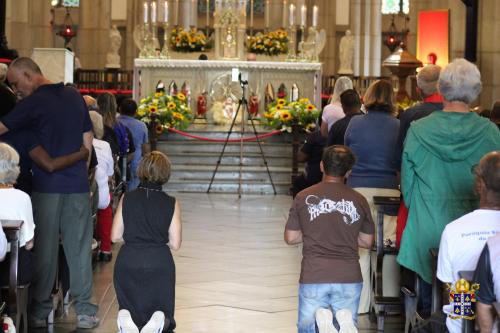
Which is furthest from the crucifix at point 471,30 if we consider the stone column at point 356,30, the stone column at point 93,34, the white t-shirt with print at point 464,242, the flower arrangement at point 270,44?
the white t-shirt with print at point 464,242

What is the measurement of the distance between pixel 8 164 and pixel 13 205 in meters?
0.28

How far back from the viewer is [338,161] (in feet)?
23.7

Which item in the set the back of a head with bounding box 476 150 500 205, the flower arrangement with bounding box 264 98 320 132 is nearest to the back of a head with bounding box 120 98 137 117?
the flower arrangement with bounding box 264 98 320 132

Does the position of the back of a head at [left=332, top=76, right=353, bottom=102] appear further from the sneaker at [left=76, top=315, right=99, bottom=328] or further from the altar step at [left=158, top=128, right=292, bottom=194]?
the altar step at [left=158, top=128, right=292, bottom=194]

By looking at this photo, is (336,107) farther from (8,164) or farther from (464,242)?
(464,242)

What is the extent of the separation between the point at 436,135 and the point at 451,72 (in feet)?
1.36

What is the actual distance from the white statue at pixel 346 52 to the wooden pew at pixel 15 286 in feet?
77.1

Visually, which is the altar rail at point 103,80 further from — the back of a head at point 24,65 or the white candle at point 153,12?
the back of a head at point 24,65

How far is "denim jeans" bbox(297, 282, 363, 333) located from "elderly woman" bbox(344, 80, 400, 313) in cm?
244

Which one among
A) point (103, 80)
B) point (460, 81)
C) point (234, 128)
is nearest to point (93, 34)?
point (103, 80)

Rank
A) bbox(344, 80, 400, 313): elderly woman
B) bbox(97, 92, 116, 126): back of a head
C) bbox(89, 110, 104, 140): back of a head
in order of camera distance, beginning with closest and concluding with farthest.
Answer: bbox(344, 80, 400, 313): elderly woman
bbox(89, 110, 104, 140): back of a head
bbox(97, 92, 116, 126): back of a head

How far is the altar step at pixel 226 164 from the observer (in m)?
20.8

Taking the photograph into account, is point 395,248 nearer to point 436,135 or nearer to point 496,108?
point 436,135

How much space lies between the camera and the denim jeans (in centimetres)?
705
